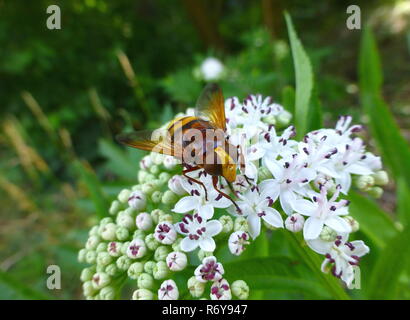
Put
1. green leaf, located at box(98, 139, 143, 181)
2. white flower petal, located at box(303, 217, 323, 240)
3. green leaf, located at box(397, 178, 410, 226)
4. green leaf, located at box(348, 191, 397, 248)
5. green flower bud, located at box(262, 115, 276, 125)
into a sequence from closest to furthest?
white flower petal, located at box(303, 217, 323, 240) < green flower bud, located at box(262, 115, 276, 125) < green leaf, located at box(348, 191, 397, 248) < green leaf, located at box(397, 178, 410, 226) < green leaf, located at box(98, 139, 143, 181)

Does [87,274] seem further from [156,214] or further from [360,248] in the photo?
[360,248]

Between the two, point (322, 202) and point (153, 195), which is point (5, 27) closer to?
point (153, 195)

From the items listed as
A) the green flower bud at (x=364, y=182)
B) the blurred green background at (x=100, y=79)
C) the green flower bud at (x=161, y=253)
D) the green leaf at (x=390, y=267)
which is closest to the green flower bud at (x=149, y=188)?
the green flower bud at (x=161, y=253)

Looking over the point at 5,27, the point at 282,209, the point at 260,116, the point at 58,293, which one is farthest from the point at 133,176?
the point at 5,27

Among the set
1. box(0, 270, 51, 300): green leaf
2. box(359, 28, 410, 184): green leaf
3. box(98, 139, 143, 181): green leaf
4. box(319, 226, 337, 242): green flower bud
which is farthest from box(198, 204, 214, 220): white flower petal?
box(359, 28, 410, 184): green leaf

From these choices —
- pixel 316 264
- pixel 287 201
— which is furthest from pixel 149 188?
pixel 316 264

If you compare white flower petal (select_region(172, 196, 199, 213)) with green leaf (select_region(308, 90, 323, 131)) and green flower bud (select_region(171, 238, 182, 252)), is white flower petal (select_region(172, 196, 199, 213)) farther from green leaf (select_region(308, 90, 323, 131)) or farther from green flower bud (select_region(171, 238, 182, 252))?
green leaf (select_region(308, 90, 323, 131))

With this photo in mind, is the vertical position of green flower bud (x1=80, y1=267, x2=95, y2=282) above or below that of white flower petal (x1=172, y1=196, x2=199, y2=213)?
below
